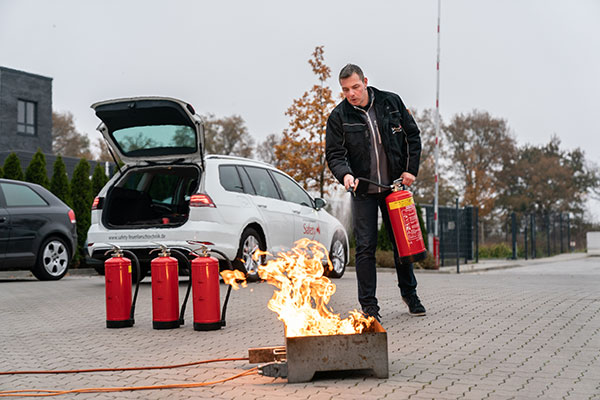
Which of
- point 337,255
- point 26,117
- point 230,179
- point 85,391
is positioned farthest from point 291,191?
point 26,117

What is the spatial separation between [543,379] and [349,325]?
1.16 metres

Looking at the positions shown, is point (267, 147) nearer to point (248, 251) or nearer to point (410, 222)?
point (248, 251)

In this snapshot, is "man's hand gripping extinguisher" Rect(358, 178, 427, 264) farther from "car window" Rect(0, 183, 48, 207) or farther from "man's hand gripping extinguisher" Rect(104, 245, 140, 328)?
"car window" Rect(0, 183, 48, 207)

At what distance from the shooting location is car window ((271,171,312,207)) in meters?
11.6

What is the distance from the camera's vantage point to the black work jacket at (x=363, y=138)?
248 inches

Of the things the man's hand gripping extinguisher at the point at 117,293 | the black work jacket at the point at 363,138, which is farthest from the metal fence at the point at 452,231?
the man's hand gripping extinguisher at the point at 117,293

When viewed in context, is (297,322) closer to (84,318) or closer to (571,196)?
(84,318)

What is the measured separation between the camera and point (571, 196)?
2026 inches

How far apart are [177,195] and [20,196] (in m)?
3.08

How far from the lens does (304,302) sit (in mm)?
4699

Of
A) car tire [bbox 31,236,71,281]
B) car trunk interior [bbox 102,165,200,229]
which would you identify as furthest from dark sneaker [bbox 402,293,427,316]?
car tire [bbox 31,236,71,281]

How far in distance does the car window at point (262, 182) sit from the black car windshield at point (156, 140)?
Result: 146 centimetres

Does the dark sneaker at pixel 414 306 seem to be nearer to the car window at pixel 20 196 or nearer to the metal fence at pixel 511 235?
the car window at pixel 20 196

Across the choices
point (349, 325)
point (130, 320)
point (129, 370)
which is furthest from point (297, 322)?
A: point (130, 320)
